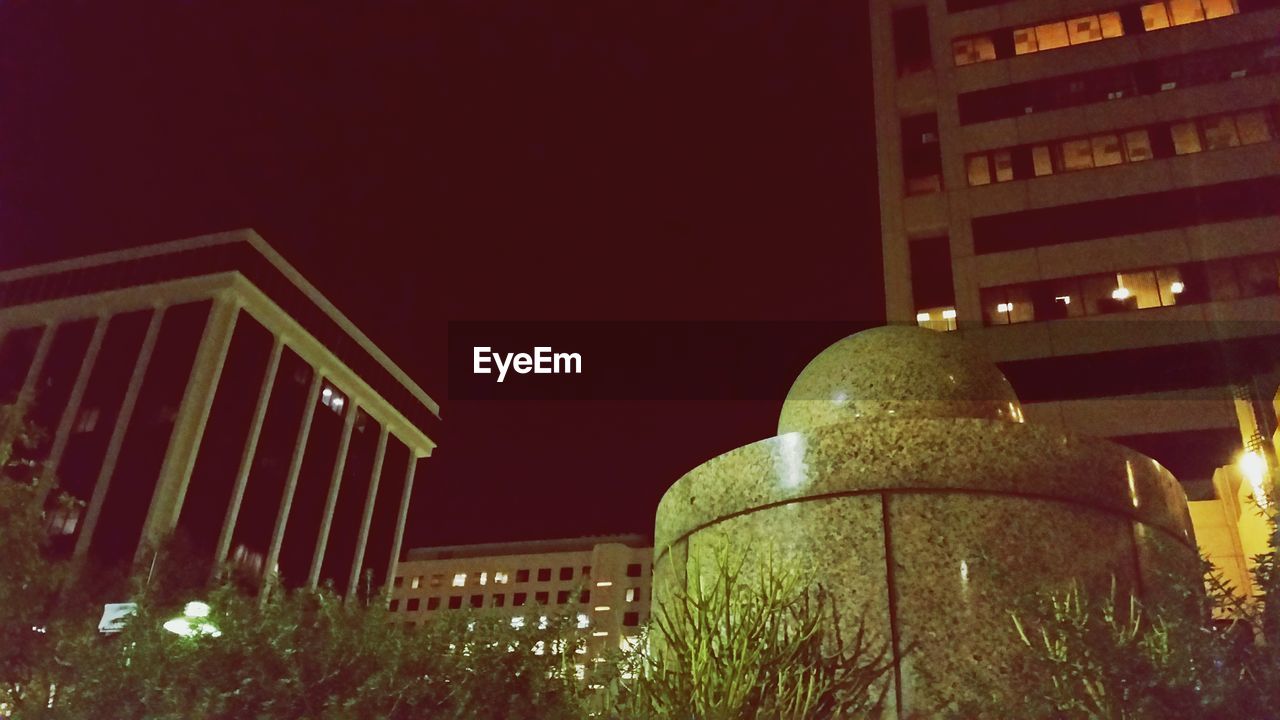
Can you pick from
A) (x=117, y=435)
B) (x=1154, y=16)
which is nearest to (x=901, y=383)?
(x=1154, y=16)

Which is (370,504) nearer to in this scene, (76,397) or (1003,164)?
(76,397)

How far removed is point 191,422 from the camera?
168ft

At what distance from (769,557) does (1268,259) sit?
36158 millimetres

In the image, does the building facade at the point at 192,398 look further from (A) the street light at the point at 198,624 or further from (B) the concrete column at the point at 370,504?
(A) the street light at the point at 198,624

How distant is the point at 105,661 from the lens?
439 inches

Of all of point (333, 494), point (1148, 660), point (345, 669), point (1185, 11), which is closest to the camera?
point (1148, 660)

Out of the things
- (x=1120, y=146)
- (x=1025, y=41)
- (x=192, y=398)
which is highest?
(x=1025, y=41)

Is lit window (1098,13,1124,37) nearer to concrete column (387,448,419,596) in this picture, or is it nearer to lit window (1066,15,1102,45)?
lit window (1066,15,1102,45)

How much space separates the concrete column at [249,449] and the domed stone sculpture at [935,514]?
49117 millimetres

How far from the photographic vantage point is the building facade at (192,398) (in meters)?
50.5

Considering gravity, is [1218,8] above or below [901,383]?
above

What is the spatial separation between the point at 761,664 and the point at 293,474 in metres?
59.3

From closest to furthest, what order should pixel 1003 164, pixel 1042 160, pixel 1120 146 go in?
pixel 1120 146, pixel 1042 160, pixel 1003 164

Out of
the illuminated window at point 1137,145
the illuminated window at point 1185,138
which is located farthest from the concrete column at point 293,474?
the illuminated window at point 1185,138
